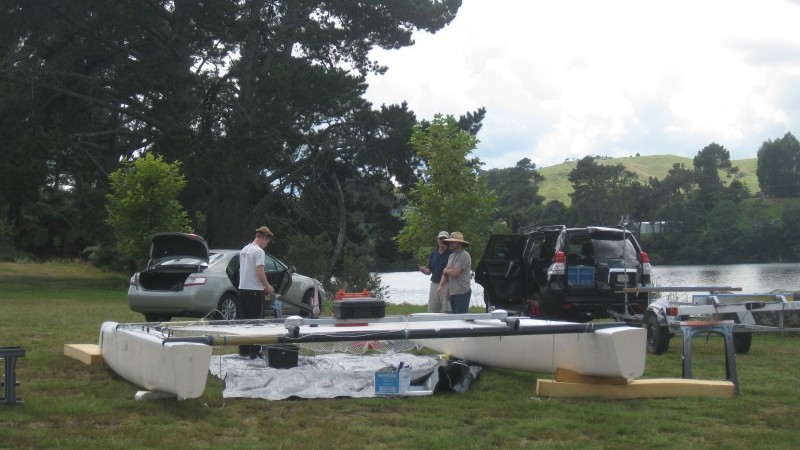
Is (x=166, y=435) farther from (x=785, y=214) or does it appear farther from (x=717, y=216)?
(x=785, y=214)

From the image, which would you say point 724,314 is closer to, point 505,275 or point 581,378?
point 581,378

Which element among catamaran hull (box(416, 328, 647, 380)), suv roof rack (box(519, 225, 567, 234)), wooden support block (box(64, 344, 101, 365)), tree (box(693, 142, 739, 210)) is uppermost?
tree (box(693, 142, 739, 210))

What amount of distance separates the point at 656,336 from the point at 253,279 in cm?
527

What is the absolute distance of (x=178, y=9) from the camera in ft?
121

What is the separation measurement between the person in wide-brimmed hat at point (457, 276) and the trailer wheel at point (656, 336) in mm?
2426

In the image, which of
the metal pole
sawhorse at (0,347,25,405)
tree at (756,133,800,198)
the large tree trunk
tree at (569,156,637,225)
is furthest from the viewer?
tree at (756,133,800,198)

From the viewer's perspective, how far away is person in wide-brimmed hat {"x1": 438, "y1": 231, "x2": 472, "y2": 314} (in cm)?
1395

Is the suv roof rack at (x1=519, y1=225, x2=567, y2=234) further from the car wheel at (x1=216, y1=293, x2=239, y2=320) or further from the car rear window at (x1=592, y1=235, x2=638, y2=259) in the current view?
the car wheel at (x1=216, y1=293, x2=239, y2=320)

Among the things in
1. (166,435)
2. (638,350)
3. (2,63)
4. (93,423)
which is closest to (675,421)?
(638,350)

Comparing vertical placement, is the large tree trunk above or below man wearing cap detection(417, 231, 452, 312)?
above

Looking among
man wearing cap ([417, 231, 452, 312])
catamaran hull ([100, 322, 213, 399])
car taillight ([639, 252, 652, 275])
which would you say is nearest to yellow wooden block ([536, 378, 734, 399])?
catamaran hull ([100, 322, 213, 399])

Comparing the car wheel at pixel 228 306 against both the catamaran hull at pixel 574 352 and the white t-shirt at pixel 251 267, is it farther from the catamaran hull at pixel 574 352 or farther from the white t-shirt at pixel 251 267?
the catamaran hull at pixel 574 352

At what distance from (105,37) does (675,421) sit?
106 ft

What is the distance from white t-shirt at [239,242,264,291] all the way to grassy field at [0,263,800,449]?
202cm
